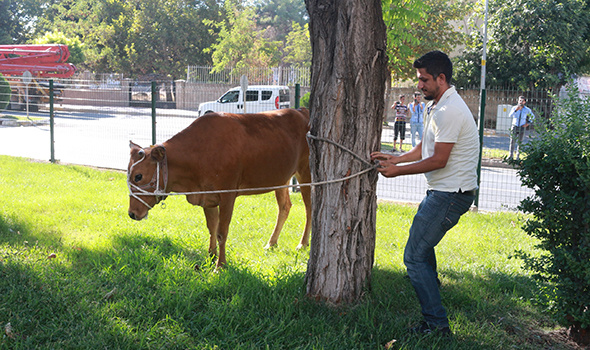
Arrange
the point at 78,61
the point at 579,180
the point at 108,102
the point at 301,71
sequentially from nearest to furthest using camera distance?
the point at 579,180, the point at 108,102, the point at 301,71, the point at 78,61

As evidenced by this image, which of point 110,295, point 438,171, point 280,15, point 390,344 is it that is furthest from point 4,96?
point 280,15

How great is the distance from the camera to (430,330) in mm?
4109

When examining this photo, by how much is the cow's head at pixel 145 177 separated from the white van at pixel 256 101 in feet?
42.6

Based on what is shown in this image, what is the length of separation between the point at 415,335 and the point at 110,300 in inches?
97.9

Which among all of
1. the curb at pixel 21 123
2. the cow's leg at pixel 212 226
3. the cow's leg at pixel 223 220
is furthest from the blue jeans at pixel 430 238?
the curb at pixel 21 123

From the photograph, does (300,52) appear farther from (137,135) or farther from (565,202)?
(565,202)

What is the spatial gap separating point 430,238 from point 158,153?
2.73m

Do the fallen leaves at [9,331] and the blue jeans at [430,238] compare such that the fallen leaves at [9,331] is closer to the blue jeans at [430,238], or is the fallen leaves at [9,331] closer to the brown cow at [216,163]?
the brown cow at [216,163]

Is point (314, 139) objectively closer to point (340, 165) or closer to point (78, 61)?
point (340, 165)

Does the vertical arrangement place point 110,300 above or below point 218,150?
below

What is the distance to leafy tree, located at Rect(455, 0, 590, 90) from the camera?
2228 centimetres

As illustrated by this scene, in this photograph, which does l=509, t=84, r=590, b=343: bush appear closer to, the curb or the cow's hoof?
the cow's hoof

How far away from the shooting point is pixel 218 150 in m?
5.65

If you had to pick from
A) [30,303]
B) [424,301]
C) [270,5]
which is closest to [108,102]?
[30,303]
